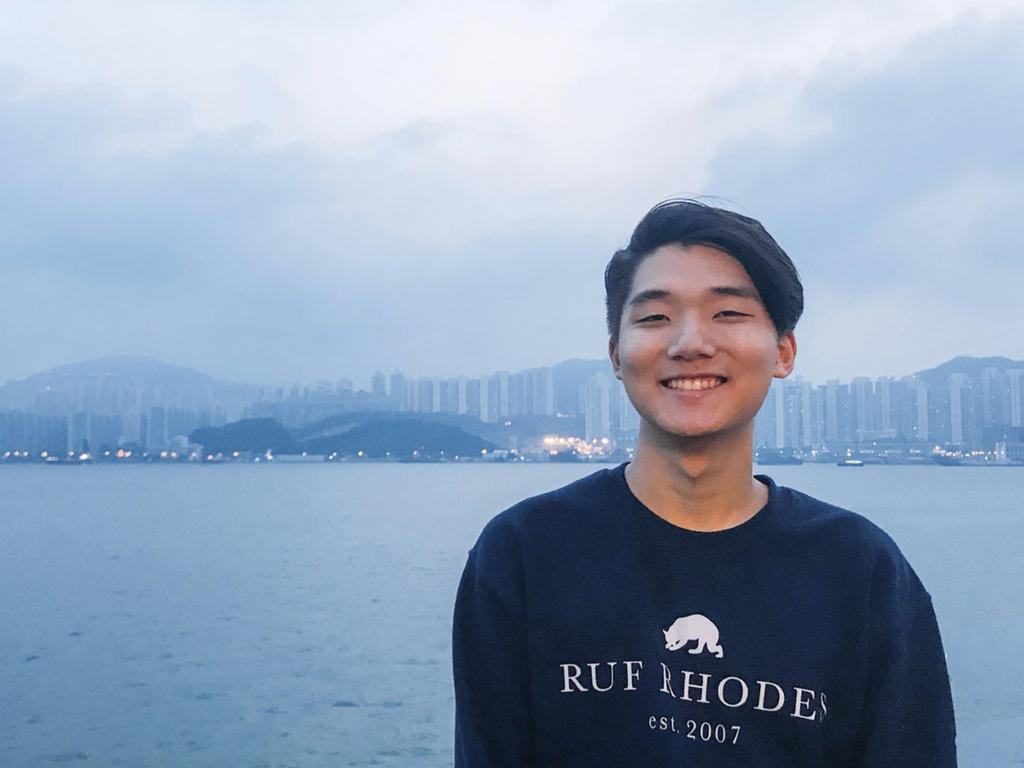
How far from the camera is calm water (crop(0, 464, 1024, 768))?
12.4 metres

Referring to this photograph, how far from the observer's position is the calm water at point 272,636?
12.4 meters

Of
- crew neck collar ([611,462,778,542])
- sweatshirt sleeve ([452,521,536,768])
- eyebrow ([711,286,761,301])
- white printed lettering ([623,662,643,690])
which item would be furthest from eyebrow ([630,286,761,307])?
white printed lettering ([623,662,643,690])

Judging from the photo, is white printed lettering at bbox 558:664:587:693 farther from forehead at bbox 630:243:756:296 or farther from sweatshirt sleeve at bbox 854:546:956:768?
forehead at bbox 630:243:756:296

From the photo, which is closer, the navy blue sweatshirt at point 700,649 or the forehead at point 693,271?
the navy blue sweatshirt at point 700,649

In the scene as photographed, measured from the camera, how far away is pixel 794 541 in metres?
1.46

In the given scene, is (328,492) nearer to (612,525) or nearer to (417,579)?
(417,579)

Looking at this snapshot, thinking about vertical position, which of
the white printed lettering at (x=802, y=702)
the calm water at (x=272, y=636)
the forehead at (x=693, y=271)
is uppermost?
the forehead at (x=693, y=271)

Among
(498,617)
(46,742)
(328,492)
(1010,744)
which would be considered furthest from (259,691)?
(328,492)

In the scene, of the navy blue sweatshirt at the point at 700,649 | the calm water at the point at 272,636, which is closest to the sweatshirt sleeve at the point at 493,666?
the navy blue sweatshirt at the point at 700,649

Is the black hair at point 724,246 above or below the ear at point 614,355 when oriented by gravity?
above

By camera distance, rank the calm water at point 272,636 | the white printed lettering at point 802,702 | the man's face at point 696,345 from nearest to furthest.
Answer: the white printed lettering at point 802,702, the man's face at point 696,345, the calm water at point 272,636

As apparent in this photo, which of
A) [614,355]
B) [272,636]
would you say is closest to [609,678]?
[614,355]

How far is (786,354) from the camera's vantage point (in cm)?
160

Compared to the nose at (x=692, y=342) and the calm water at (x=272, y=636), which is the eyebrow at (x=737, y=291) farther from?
the calm water at (x=272, y=636)
